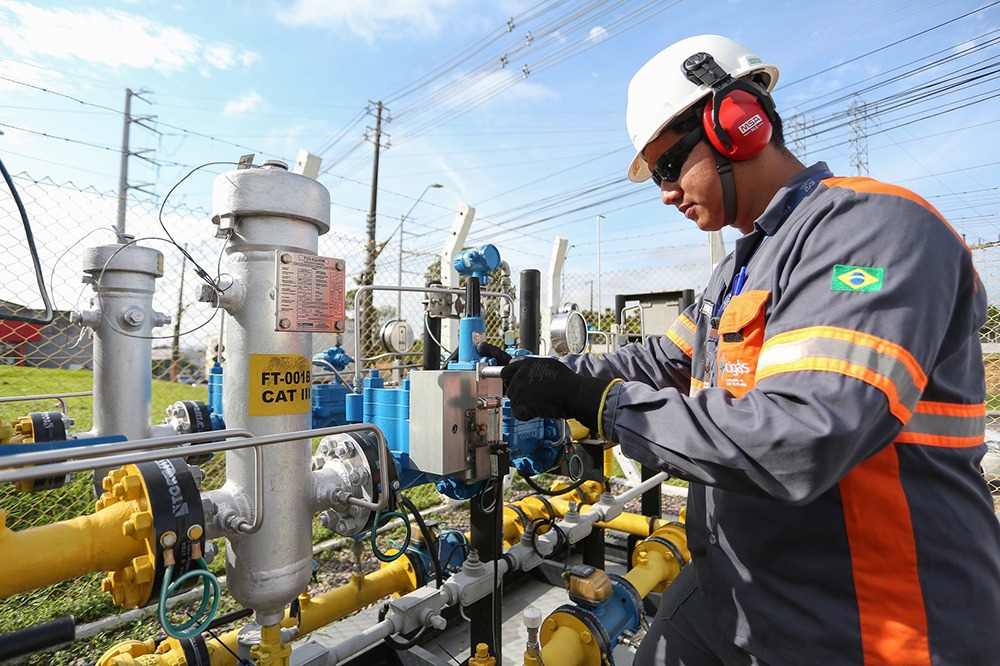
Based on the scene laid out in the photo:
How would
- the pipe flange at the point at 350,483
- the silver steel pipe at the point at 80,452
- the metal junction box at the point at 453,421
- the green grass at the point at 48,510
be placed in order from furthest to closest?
1. the green grass at the point at 48,510
2. the metal junction box at the point at 453,421
3. the pipe flange at the point at 350,483
4. the silver steel pipe at the point at 80,452

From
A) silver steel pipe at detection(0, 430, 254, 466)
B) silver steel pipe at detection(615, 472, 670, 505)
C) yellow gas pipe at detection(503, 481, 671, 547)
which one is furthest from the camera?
silver steel pipe at detection(615, 472, 670, 505)

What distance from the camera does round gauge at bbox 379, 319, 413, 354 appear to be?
3.51m

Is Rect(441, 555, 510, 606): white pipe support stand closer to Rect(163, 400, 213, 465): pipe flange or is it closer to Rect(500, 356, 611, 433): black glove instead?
Rect(500, 356, 611, 433): black glove

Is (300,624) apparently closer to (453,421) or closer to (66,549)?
(453,421)

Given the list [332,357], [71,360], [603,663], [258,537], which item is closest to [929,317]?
[258,537]

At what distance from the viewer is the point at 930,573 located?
1.01 meters

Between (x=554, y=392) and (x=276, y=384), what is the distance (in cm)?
72

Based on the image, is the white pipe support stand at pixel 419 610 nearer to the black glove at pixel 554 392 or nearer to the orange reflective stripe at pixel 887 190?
the black glove at pixel 554 392

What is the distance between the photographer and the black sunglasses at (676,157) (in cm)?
138

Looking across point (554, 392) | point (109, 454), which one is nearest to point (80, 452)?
point (109, 454)

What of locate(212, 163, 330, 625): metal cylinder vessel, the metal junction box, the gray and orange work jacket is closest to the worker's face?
the gray and orange work jacket

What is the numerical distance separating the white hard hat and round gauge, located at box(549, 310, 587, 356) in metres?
2.11

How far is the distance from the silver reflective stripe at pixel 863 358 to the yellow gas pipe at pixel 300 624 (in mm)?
1519

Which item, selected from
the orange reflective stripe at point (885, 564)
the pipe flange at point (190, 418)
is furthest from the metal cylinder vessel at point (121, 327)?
the orange reflective stripe at point (885, 564)
